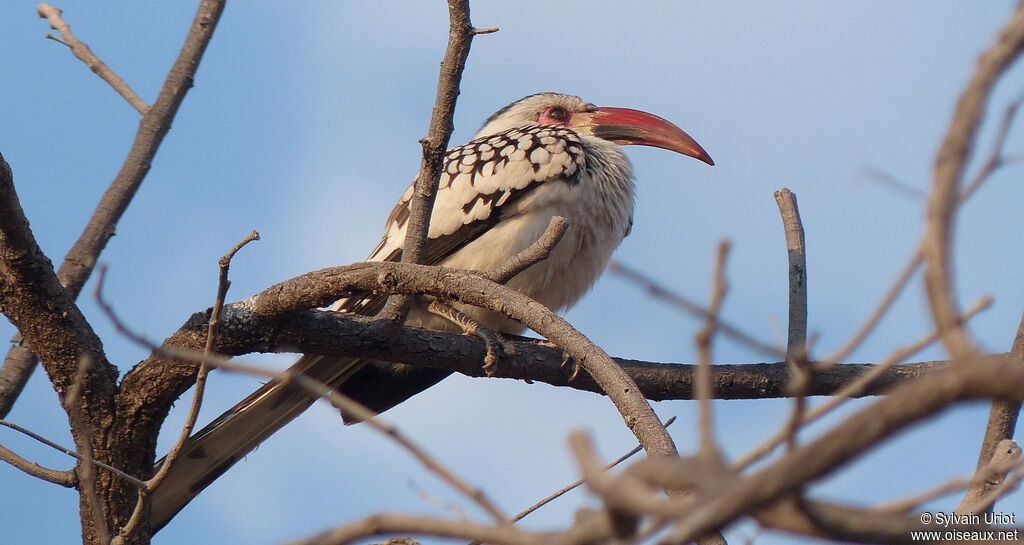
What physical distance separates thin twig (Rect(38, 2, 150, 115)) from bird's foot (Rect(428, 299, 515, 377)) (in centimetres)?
217

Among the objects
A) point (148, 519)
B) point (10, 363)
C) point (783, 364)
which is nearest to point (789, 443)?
point (148, 519)

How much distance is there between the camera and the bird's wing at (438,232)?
393cm

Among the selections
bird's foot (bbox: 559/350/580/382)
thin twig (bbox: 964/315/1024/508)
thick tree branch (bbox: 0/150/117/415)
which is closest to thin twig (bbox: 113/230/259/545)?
thick tree branch (bbox: 0/150/117/415)

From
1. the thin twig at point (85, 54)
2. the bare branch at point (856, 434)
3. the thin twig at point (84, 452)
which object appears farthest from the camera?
the thin twig at point (85, 54)

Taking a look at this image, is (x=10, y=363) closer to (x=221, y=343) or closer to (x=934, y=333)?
(x=221, y=343)

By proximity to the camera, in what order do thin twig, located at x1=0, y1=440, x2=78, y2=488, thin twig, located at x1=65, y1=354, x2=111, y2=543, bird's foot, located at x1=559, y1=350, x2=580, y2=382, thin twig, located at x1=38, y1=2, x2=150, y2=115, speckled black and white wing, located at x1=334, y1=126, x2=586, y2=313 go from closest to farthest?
thin twig, located at x1=65, y1=354, x2=111, y2=543 < thin twig, located at x1=0, y1=440, x2=78, y2=488 < bird's foot, located at x1=559, y1=350, x2=580, y2=382 < speckled black and white wing, located at x1=334, y1=126, x2=586, y2=313 < thin twig, located at x1=38, y1=2, x2=150, y2=115

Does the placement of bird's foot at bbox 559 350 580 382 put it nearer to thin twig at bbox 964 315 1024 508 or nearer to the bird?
the bird

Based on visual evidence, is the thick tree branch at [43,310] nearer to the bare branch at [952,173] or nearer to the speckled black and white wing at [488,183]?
the speckled black and white wing at [488,183]

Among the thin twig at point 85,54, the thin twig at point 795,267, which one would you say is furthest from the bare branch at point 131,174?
the thin twig at point 795,267

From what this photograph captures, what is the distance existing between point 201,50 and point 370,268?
2.70 m

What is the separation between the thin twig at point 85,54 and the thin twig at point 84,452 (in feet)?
7.74

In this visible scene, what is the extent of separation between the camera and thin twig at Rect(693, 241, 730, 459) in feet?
3.56

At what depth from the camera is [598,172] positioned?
484 centimetres

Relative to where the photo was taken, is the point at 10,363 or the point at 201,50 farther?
the point at 201,50
